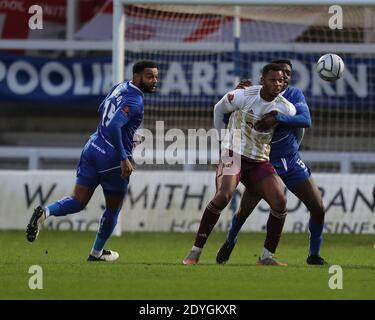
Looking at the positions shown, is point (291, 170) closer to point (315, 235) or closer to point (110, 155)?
point (315, 235)

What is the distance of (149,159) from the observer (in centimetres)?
1862

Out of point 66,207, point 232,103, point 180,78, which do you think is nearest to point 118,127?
point 66,207

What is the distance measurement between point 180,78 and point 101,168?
954 centimetres

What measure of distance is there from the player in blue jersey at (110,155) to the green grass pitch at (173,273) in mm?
534

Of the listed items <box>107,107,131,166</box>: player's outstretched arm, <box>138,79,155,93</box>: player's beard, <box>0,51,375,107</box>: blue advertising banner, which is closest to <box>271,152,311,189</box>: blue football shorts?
<box>138,79,155,93</box>: player's beard

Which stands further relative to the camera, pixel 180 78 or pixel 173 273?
pixel 180 78

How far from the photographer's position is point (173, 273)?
33.5ft

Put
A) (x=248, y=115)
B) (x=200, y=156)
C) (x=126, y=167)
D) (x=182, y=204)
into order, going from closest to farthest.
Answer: (x=126, y=167), (x=248, y=115), (x=182, y=204), (x=200, y=156)

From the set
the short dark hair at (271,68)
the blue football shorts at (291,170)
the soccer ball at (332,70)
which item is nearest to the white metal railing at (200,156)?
the soccer ball at (332,70)

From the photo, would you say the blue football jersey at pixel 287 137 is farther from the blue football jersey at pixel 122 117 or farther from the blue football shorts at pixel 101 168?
the blue football shorts at pixel 101 168

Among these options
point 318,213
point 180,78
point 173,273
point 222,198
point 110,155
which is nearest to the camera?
point 173,273

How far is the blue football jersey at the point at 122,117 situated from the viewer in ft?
36.3
